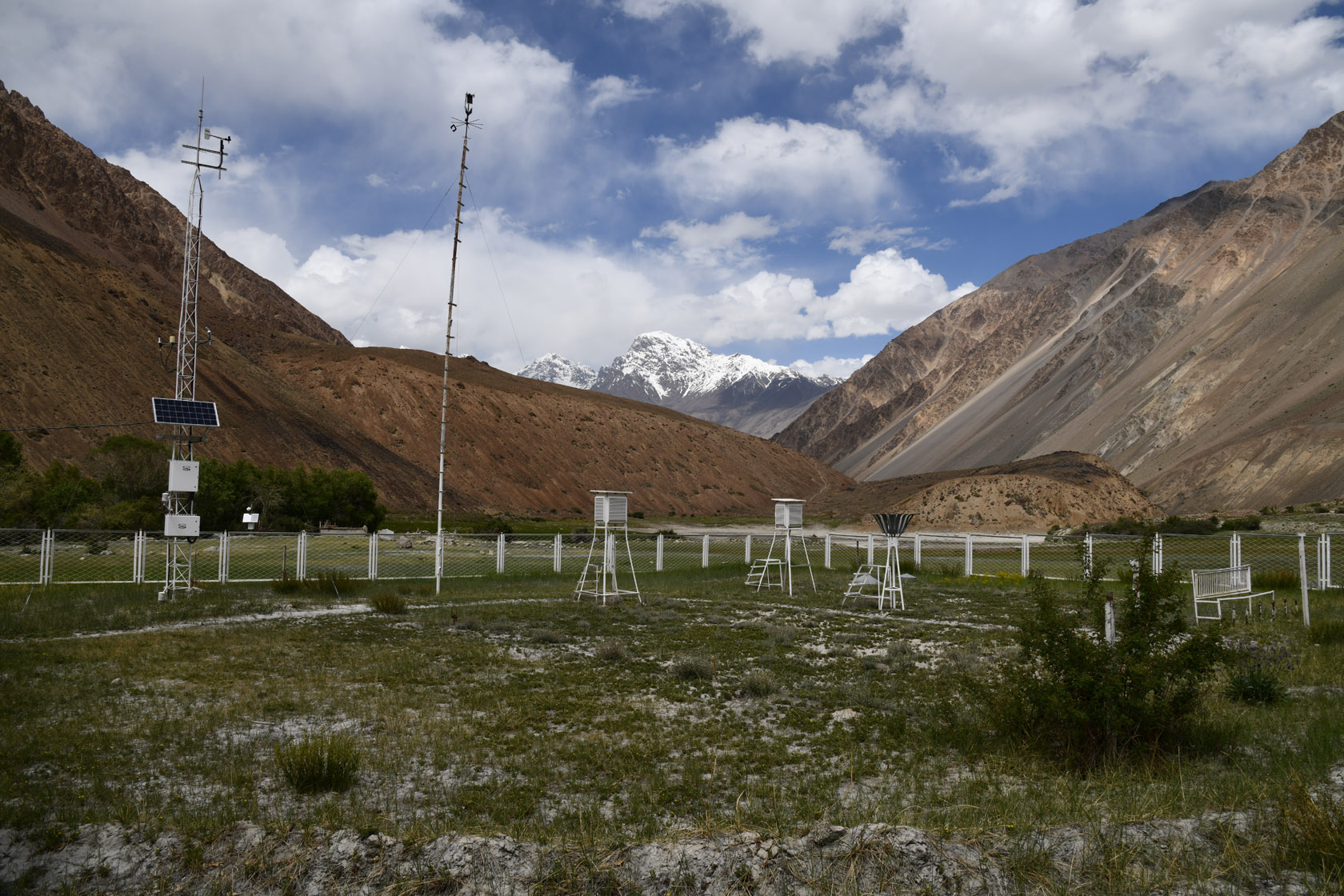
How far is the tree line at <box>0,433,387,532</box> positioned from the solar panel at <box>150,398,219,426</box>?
1462 cm

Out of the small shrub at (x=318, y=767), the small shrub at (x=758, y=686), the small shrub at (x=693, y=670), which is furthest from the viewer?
the small shrub at (x=693, y=670)

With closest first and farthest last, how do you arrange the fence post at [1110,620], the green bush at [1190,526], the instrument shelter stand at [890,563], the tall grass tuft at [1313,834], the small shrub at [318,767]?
1. the tall grass tuft at [1313,834]
2. the small shrub at [318,767]
3. the fence post at [1110,620]
4. the instrument shelter stand at [890,563]
5. the green bush at [1190,526]

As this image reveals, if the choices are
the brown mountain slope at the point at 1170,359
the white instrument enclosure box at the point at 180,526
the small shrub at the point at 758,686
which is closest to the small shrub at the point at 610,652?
the small shrub at the point at 758,686

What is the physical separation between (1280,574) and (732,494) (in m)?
80.9

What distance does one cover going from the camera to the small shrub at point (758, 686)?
9.28 m

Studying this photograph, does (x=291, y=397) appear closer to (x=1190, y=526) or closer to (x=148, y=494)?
(x=148, y=494)

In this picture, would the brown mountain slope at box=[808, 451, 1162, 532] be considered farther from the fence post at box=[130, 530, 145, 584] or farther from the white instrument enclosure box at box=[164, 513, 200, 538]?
the white instrument enclosure box at box=[164, 513, 200, 538]

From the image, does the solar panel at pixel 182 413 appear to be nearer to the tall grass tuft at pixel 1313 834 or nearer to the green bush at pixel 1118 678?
the green bush at pixel 1118 678

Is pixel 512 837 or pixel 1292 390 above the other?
pixel 1292 390

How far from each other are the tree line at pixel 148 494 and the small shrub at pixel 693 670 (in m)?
28.7

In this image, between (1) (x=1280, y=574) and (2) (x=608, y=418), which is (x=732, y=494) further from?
(1) (x=1280, y=574)

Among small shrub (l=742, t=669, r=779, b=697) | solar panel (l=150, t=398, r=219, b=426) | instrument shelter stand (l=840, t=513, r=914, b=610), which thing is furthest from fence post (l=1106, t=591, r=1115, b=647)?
solar panel (l=150, t=398, r=219, b=426)

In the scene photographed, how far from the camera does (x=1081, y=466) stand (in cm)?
6334

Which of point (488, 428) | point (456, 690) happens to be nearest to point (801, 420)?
point (488, 428)
